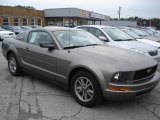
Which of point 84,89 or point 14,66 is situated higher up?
point 14,66

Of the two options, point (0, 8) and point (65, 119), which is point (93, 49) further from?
point (0, 8)

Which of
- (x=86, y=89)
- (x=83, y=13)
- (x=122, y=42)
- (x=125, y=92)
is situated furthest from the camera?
(x=83, y=13)

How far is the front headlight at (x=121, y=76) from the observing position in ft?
13.6

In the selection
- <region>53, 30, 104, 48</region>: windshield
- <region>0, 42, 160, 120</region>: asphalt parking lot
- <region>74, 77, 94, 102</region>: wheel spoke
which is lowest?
<region>0, 42, 160, 120</region>: asphalt parking lot

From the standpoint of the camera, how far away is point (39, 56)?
5621 mm

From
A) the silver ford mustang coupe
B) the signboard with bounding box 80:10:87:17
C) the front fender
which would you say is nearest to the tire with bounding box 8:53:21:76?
the silver ford mustang coupe

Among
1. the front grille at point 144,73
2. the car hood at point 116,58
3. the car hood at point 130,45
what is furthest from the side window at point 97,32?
the front grille at point 144,73

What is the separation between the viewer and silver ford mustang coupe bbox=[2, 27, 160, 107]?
4184 millimetres

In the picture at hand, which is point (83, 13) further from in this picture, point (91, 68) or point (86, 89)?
point (91, 68)

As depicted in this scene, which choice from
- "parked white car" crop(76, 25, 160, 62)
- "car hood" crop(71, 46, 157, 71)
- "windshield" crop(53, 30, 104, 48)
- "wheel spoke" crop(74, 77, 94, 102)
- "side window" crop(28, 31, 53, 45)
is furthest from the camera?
"parked white car" crop(76, 25, 160, 62)

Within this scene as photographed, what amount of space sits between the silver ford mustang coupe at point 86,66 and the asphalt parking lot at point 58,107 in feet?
0.91

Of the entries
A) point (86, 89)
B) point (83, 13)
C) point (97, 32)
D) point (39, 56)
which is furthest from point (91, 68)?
point (83, 13)

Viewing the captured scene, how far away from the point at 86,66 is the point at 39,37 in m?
2.03

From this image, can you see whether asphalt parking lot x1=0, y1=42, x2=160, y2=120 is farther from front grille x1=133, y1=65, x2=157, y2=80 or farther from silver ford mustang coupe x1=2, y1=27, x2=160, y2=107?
front grille x1=133, y1=65, x2=157, y2=80
